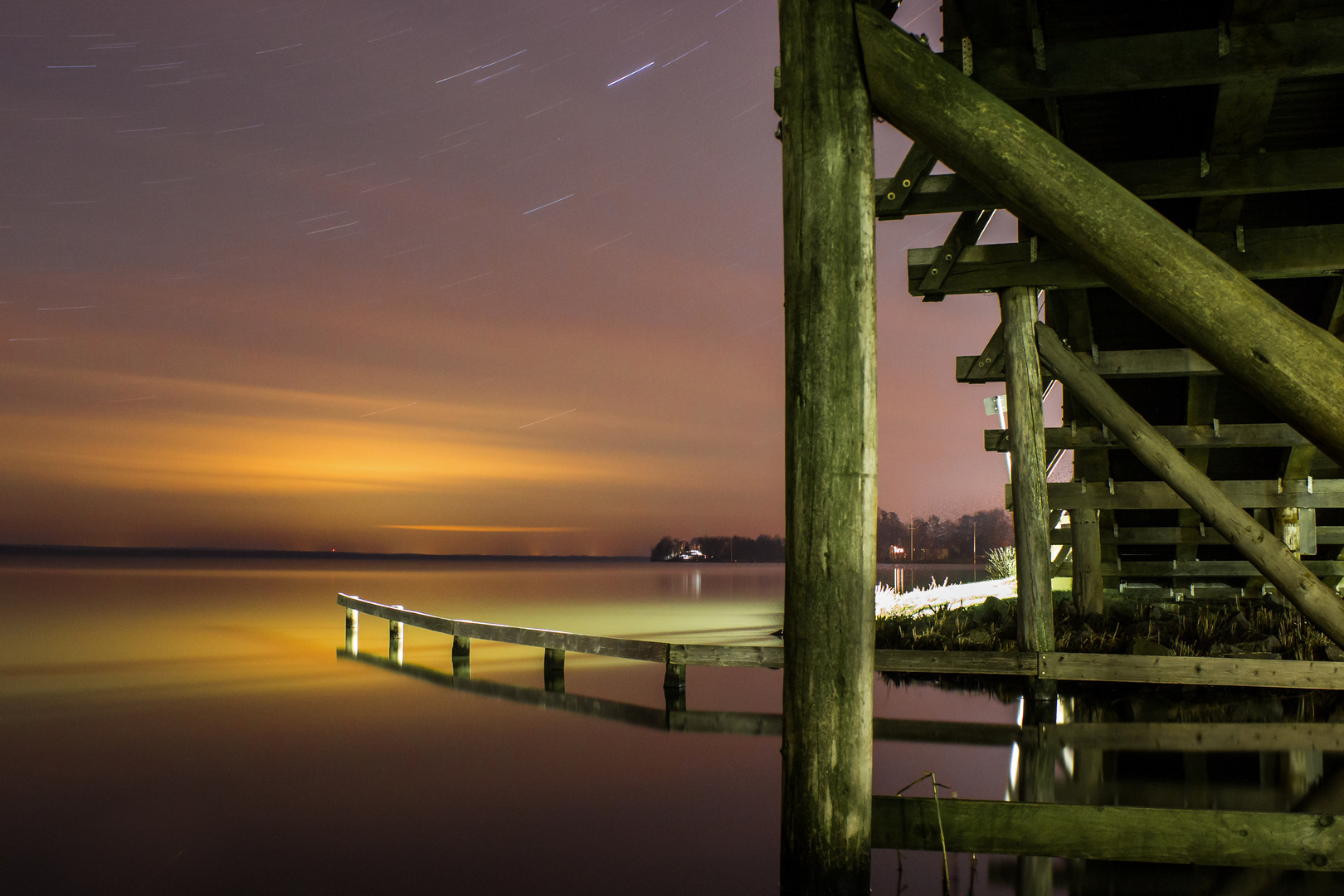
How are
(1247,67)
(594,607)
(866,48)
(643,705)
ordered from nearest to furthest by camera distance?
(866,48) < (1247,67) < (643,705) < (594,607)

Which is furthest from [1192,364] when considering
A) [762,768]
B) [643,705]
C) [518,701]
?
[518,701]

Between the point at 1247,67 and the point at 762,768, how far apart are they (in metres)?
5.72

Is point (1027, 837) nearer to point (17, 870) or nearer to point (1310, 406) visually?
point (1310, 406)

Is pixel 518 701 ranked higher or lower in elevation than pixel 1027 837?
lower

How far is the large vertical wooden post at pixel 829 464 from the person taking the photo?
3025 millimetres

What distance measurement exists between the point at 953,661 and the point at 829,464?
510 cm

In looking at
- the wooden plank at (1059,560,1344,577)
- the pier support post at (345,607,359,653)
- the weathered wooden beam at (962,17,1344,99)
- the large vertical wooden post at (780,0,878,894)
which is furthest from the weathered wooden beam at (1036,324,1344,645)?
the pier support post at (345,607,359,653)

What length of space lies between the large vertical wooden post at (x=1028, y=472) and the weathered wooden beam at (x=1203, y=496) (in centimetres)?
34

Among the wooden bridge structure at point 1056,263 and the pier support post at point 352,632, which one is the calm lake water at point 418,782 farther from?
the pier support post at point 352,632

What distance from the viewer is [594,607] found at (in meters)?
37.9

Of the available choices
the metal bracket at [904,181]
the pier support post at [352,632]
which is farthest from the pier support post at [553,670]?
the metal bracket at [904,181]

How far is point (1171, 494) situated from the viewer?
9961 mm

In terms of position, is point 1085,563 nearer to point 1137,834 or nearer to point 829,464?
point 1137,834

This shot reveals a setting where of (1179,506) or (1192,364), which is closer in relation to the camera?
(1192,364)
